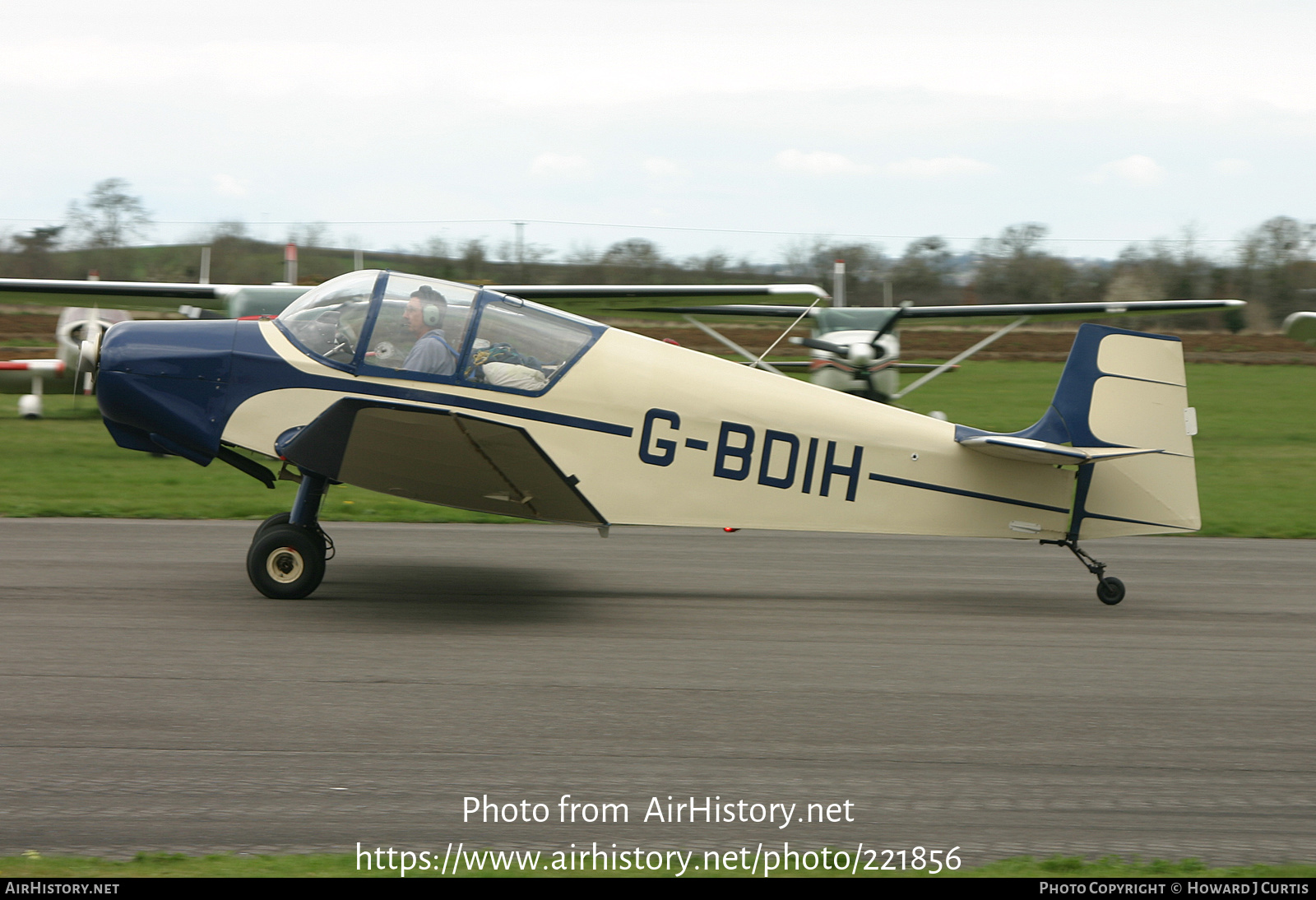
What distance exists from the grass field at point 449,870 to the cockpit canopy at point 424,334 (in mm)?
3910

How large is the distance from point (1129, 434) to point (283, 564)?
6.10 m

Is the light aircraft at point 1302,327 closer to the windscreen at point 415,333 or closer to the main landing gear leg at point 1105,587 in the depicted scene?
the main landing gear leg at point 1105,587

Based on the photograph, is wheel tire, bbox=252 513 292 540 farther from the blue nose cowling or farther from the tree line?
the tree line

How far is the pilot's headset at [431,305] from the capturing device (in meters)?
7.02

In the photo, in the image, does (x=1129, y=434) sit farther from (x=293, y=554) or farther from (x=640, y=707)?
(x=293, y=554)

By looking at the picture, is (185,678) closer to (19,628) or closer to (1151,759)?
(19,628)

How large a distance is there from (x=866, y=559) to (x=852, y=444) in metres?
2.63

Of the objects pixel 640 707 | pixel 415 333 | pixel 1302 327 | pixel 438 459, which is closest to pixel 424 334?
pixel 415 333

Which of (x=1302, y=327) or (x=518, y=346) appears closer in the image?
(x=518, y=346)

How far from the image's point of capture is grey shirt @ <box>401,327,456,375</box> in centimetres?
699

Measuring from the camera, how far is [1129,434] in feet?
25.6

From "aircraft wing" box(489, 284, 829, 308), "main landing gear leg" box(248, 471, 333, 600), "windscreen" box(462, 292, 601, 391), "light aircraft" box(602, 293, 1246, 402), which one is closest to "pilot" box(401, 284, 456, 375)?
"windscreen" box(462, 292, 601, 391)

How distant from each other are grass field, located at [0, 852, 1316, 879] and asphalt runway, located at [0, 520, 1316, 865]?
12 cm

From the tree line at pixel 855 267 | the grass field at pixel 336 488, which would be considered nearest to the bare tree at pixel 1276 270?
the tree line at pixel 855 267
